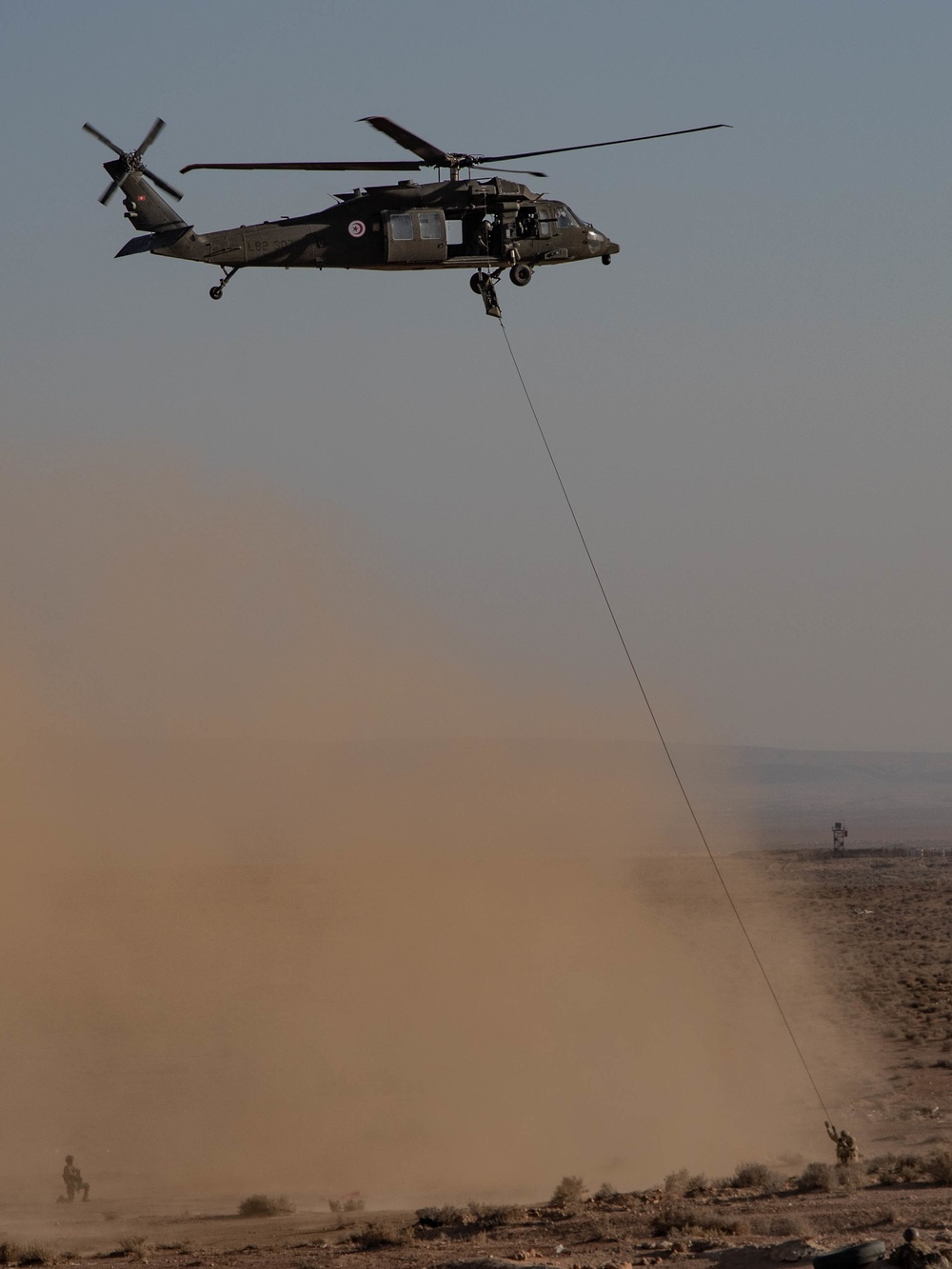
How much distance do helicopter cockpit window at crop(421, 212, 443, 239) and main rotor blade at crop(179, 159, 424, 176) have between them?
2.13 feet

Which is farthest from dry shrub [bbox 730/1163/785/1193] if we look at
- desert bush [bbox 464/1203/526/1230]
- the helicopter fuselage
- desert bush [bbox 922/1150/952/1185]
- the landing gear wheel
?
the helicopter fuselage

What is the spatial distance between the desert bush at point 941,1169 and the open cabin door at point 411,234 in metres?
13.8

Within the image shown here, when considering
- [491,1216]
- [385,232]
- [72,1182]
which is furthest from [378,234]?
[72,1182]

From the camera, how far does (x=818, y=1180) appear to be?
2014 centimetres

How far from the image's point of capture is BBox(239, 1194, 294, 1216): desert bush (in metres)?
23.4

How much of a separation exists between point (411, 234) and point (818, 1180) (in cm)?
1369

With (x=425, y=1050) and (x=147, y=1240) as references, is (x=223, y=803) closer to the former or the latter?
(x=425, y=1050)

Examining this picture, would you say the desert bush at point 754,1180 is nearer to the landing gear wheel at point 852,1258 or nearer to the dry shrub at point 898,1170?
the dry shrub at point 898,1170

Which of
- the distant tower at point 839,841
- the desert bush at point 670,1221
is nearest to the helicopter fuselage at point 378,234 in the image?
the desert bush at point 670,1221

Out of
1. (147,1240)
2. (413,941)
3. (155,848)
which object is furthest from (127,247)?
(155,848)

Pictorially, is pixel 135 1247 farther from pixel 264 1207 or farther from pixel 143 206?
pixel 143 206

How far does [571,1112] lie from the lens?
30.6m

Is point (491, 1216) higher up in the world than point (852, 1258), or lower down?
higher up

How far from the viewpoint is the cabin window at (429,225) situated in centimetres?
2202
